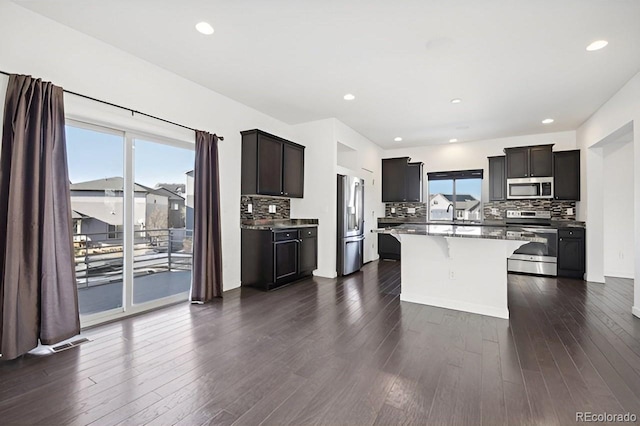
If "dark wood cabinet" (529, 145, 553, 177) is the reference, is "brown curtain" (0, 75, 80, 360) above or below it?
below

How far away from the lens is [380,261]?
270 inches

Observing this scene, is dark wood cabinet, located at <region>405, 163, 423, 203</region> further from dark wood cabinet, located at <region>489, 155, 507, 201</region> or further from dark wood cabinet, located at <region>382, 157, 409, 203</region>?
dark wood cabinet, located at <region>489, 155, 507, 201</region>

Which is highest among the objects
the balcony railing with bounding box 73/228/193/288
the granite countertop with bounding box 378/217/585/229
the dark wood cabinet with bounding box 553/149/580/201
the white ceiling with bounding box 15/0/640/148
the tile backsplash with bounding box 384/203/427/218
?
the white ceiling with bounding box 15/0/640/148

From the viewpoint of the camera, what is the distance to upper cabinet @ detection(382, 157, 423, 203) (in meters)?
6.85

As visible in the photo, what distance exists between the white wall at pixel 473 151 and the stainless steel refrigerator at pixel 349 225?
92.0 inches

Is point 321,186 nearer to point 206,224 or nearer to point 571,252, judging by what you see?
point 206,224

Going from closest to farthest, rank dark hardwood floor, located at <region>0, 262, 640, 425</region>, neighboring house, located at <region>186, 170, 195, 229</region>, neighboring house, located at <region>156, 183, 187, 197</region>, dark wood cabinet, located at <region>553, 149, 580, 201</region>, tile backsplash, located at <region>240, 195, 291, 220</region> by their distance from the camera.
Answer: dark hardwood floor, located at <region>0, 262, 640, 425</region>, neighboring house, located at <region>156, 183, 187, 197</region>, neighboring house, located at <region>186, 170, 195, 229</region>, tile backsplash, located at <region>240, 195, 291, 220</region>, dark wood cabinet, located at <region>553, 149, 580, 201</region>

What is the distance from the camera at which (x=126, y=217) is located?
10.3ft

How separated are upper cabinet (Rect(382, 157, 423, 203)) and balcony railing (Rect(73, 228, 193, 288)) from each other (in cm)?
479

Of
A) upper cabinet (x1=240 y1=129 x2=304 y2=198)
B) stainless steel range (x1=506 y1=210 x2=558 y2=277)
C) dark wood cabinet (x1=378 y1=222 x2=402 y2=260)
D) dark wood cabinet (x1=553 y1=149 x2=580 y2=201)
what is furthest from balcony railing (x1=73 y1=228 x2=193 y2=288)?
dark wood cabinet (x1=553 y1=149 x2=580 y2=201)

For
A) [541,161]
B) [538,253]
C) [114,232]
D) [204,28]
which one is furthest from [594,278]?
[114,232]

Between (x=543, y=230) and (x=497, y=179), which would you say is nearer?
(x=543, y=230)

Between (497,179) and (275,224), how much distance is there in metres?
4.69

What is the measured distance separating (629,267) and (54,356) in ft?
26.3
